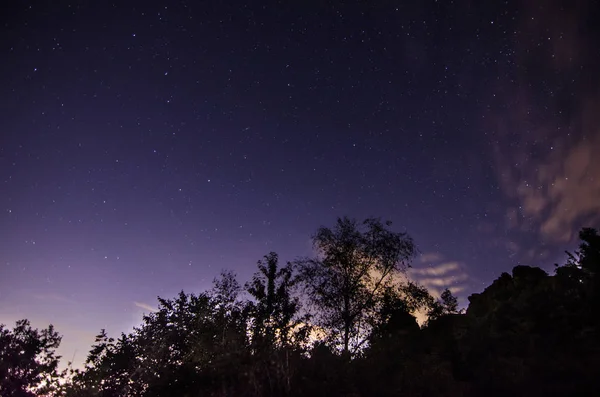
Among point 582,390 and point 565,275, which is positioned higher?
point 565,275

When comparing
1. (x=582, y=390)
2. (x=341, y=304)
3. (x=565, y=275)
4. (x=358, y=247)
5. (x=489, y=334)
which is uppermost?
(x=358, y=247)

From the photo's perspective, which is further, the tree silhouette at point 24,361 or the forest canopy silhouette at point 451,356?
the tree silhouette at point 24,361

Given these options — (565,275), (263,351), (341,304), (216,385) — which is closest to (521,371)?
(565,275)

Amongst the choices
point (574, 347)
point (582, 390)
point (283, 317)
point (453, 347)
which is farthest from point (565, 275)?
point (283, 317)

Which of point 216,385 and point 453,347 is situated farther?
point 453,347

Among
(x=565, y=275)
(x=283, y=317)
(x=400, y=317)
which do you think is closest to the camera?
(x=565, y=275)

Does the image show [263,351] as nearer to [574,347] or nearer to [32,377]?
[574,347]

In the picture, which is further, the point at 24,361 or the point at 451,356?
the point at 24,361

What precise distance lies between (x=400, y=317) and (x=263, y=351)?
53.7 feet

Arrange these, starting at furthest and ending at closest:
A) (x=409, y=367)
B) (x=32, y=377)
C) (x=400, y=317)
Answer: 1. (x=32, y=377)
2. (x=400, y=317)
3. (x=409, y=367)

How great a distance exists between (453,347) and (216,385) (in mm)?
9085

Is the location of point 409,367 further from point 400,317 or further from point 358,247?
point 358,247

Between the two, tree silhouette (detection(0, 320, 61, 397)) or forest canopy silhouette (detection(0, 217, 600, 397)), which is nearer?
forest canopy silhouette (detection(0, 217, 600, 397))

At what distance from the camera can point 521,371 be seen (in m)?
9.51
